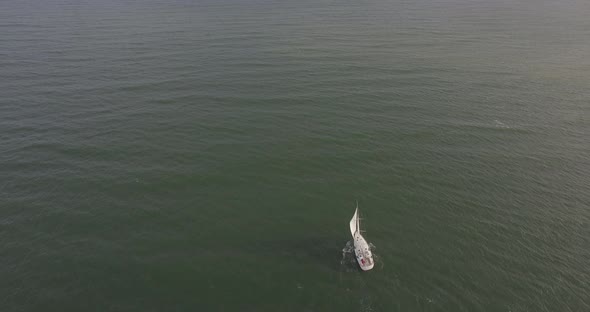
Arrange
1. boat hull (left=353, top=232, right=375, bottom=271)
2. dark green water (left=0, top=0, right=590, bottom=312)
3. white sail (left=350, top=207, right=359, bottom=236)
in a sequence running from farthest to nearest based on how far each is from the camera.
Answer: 1. white sail (left=350, top=207, right=359, bottom=236)
2. boat hull (left=353, top=232, right=375, bottom=271)
3. dark green water (left=0, top=0, right=590, bottom=312)

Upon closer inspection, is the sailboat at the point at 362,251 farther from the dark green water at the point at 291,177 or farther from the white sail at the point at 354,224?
the dark green water at the point at 291,177

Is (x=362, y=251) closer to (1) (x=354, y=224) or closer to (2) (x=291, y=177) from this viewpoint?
(1) (x=354, y=224)

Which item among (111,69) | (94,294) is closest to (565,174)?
(94,294)

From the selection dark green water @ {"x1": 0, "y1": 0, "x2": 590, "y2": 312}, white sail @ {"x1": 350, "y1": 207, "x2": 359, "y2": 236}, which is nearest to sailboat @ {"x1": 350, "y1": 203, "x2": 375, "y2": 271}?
white sail @ {"x1": 350, "y1": 207, "x2": 359, "y2": 236}

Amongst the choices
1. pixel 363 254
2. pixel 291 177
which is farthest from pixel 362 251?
pixel 291 177

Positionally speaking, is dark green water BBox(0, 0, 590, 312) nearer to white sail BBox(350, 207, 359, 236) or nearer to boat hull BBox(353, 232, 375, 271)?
boat hull BBox(353, 232, 375, 271)

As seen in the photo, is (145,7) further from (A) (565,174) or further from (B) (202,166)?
(A) (565,174)
